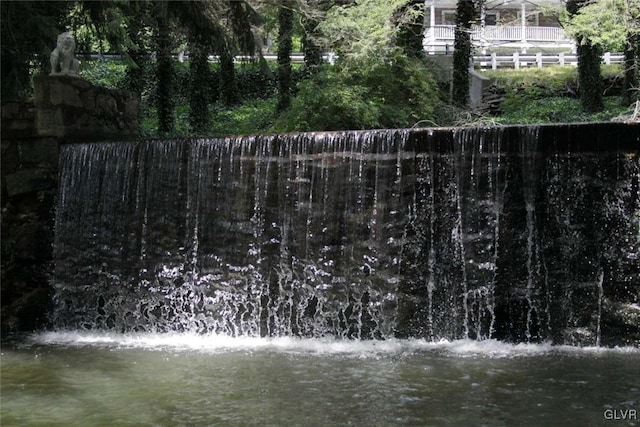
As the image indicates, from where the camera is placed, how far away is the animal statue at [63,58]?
31.0 feet

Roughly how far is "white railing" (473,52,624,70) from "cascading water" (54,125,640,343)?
14.6m

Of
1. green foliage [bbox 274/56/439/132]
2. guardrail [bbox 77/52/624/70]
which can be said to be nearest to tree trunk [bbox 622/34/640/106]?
guardrail [bbox 77/52/624/70]

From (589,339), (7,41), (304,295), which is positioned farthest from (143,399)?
(7,41)

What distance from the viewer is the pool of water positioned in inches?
195

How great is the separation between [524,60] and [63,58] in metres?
16.1

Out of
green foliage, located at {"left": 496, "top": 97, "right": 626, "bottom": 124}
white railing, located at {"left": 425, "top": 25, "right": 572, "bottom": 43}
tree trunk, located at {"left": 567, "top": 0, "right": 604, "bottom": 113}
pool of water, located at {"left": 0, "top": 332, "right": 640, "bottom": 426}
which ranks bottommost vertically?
pool of water, located at {"left": 0, "top": 332, "right": 640, "bottom": 426}

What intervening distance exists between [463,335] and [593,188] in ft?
6.78

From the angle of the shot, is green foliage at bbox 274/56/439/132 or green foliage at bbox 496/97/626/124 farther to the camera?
green foliage at bbox 496/97/626/124

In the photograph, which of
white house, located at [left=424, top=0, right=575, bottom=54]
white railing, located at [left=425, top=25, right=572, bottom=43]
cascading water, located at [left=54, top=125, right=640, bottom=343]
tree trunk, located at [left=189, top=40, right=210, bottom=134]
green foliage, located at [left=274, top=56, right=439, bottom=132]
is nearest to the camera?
cascading water, located at [left=54, top=125, right=640, bottom=343]

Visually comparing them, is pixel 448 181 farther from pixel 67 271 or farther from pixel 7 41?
pixel 7 41

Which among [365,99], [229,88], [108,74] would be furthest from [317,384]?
[108,74]

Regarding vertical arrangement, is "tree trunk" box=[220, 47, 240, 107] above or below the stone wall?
above

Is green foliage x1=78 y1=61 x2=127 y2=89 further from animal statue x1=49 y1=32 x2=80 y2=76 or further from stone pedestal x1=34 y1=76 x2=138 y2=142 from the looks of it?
animal statue x1=49 y1=32 x2=80 y2=76

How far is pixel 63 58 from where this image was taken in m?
9.48
